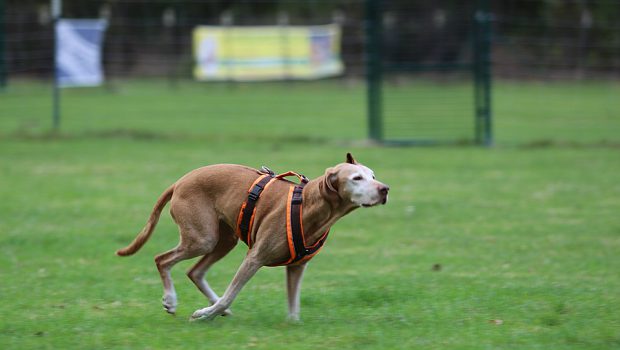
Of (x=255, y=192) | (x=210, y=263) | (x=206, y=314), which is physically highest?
(x=255, y=192)

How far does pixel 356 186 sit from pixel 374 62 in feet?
46.0

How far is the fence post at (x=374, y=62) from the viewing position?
20.0m

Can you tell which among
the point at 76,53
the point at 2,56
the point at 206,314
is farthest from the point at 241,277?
the point at 2,56

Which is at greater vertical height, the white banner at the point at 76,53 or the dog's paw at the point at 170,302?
the white banner at the point at 76,53

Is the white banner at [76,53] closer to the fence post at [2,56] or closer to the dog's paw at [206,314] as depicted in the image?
the fence post at [2,56]

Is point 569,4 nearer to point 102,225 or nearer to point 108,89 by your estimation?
point 108,89

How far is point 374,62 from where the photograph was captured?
20328mm

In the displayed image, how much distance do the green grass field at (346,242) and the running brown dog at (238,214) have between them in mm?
372

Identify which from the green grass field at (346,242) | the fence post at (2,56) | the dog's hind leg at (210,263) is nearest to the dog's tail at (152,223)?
the dog's hind leg at (210,263)

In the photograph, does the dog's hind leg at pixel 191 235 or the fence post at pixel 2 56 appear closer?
the dog's hind leg at pixel 191 235

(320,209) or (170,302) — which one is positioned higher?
(320,209)

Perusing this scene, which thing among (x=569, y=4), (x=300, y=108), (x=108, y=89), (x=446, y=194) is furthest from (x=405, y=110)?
(x=108, y=89)

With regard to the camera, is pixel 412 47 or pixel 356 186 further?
pixel 412 47

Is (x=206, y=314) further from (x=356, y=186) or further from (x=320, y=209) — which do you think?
(x=356, y=186)
